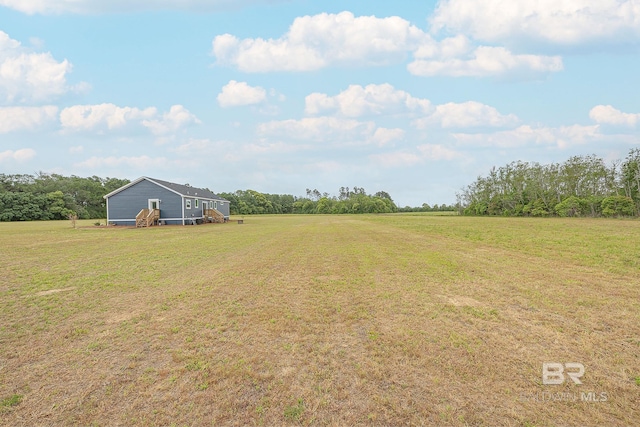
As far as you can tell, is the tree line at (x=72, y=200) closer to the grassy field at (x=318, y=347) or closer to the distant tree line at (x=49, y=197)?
the distant tree line at (x=49, y=197)

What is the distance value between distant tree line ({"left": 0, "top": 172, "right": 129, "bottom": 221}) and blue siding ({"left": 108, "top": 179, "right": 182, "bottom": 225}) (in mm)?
25617

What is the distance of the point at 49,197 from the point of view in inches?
1997

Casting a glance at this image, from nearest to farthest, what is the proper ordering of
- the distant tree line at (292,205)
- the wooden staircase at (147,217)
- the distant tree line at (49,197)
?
the wooden staircase at (147,217) → the distant tree line at (49,197) → the distant tree line at (292,205)

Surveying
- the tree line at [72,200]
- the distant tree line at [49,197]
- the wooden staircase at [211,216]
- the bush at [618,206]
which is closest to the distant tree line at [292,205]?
the tree line at [72,200]

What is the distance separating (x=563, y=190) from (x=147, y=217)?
59070 millimetres

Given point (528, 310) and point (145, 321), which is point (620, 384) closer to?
point (528, 310)

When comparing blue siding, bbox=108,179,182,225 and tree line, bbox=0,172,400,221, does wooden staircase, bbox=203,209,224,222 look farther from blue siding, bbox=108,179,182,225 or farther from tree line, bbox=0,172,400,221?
tree line, bbox=0,172,400,221

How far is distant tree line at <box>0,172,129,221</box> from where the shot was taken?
153 feet

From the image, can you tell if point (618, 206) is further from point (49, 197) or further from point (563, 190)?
point (49, 197)

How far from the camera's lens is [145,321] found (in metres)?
4.72

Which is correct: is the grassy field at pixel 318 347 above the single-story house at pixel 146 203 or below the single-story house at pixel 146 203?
below

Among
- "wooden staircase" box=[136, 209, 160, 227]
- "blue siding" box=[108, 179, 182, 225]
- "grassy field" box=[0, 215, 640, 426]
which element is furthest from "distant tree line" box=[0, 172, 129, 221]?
"grassy field" box=[0, 215, 640, 426]

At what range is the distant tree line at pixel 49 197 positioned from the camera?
46.6 metres

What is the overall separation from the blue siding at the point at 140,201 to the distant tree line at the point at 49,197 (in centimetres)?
2562
